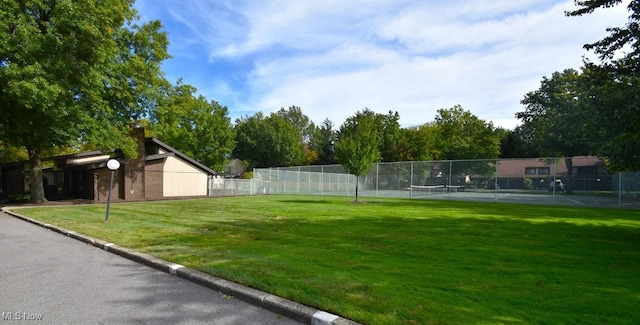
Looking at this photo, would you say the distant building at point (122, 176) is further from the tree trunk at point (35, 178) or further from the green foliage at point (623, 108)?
the green foliage at point (623, 108)

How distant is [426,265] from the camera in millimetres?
5430

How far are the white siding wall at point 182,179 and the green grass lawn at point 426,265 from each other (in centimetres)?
1789

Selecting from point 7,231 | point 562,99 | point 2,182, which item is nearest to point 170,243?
point 7,231

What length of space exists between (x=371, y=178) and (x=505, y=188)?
10.0 metres

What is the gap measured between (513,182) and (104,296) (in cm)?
2253

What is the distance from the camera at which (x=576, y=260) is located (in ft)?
19.3

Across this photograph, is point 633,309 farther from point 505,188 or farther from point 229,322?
point 505,188

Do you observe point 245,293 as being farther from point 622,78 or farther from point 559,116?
point 559,116

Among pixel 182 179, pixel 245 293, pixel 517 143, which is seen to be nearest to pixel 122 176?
pixel 182 179

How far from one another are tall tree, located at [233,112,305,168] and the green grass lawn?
48.3 meters

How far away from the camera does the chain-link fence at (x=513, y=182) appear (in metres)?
19.0

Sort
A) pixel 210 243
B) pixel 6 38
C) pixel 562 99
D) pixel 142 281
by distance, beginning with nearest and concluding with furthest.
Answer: pixel 142 281, pixel 210 243, pixel 6 38, pixel 562 99

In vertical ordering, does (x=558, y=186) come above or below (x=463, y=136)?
below

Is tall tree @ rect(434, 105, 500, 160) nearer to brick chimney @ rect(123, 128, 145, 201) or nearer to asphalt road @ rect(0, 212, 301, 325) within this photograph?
brick chimney @ rect(123, 128, 145, 201)
